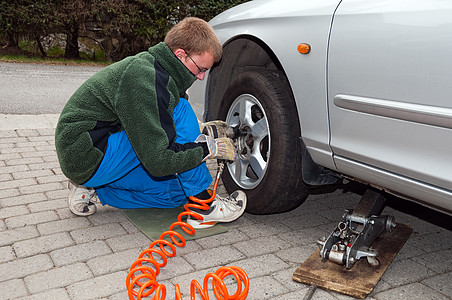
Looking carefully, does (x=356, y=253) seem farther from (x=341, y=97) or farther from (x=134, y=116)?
(x=134, y=116)

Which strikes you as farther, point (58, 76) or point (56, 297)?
point (58, 76)

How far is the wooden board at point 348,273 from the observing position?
2.28 m

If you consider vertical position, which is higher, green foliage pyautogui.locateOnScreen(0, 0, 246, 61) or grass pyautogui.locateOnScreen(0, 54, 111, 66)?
green foliage pyautogui.locateOnScreen(0, 0, 246, 61)

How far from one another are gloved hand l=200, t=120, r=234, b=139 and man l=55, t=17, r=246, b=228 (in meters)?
0.03

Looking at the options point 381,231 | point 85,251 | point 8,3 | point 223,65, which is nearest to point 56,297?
point 85,251

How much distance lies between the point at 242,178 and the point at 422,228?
1.17 metres

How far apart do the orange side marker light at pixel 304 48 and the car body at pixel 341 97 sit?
16 millimetres

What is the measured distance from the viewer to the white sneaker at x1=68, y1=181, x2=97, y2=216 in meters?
3.08

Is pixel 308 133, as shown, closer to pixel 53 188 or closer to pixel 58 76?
pixel 53 188

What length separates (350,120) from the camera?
94.0 inches

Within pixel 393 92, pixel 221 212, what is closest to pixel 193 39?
pixel 221 212

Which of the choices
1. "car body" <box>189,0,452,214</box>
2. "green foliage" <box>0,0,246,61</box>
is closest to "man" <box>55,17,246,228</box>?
"car body" <box>189,0,452,214</box>

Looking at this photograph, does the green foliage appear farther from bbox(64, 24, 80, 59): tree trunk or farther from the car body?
the car body

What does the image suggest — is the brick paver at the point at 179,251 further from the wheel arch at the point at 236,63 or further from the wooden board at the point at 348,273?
the wheel arch at the point at 236,63
